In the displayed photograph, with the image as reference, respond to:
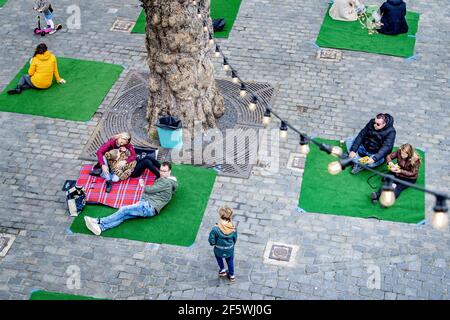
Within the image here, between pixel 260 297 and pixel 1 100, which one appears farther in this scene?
pixel 1 100

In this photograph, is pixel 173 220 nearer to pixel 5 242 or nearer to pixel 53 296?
pixel 53 296

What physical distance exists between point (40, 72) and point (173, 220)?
5.88m

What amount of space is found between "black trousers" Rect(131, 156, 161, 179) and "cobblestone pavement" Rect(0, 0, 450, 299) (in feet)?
4.31

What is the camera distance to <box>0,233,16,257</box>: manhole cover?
13711 mm

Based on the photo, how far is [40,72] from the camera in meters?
17.6

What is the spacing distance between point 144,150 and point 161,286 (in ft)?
12.2

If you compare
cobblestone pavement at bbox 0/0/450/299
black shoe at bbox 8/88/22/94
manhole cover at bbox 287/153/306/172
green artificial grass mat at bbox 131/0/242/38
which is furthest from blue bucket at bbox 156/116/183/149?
green artificial grass mat at bbox 131/0/242/38

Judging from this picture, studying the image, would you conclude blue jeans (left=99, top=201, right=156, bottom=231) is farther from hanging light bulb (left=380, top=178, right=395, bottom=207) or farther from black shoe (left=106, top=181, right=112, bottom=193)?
hanging light bulb (left=380, top=178, right=395, bottom=207)

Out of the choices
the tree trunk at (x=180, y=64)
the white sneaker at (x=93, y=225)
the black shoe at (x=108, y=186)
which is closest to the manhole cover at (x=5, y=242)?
the white sneaker at (x=93, y=225)

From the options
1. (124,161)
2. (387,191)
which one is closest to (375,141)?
(124,161)

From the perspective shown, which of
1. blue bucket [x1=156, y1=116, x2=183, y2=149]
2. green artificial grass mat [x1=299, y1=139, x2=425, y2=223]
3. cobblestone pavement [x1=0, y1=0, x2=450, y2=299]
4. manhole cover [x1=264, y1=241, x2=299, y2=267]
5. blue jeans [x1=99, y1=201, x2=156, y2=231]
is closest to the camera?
cobblestone pavement [x1=0, y1=0, x2=450, y2=299]
